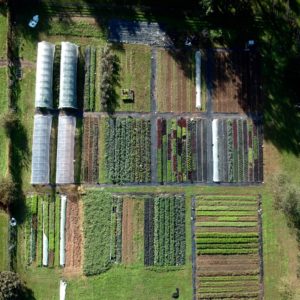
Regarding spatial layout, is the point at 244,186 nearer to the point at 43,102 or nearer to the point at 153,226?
the point at 153,226

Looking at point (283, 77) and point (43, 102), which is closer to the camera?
point (43, 102)

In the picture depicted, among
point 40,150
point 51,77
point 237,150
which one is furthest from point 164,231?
point 51,77

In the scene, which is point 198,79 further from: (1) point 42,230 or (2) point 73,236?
(1) point 42,230

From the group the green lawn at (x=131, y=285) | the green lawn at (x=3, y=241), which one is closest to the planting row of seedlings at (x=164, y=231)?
the green lawn at (x=131, y=285)

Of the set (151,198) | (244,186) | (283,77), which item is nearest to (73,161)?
(151,198)

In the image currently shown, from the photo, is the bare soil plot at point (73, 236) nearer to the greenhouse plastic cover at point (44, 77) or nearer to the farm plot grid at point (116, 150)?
the farm plot grid at point (116, 150)
